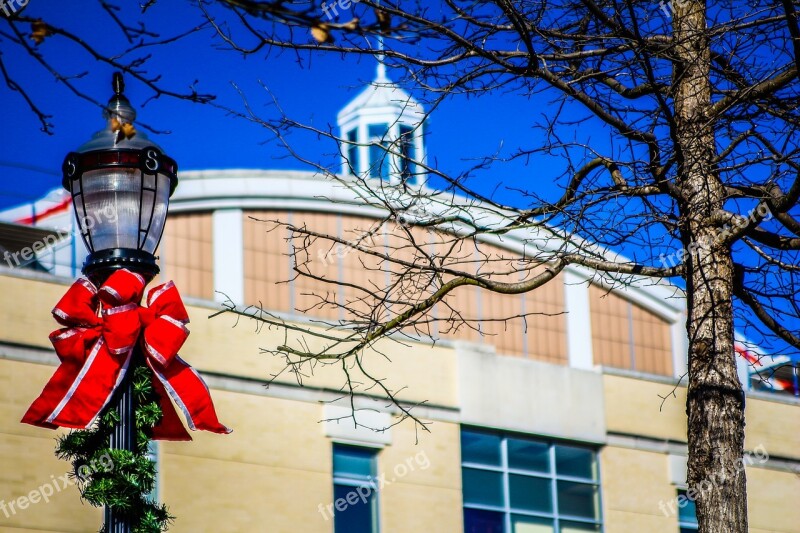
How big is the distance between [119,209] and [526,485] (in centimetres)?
1472

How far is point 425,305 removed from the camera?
9.22 m

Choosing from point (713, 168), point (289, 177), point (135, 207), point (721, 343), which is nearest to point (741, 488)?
point (721, 343)

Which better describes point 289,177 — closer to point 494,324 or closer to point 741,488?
point 494,324

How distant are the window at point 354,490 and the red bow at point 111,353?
11.8m

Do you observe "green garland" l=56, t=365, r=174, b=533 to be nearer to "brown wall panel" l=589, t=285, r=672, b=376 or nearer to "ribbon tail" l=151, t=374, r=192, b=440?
"ribbon tail" l=151, t=374, r=192, b=440

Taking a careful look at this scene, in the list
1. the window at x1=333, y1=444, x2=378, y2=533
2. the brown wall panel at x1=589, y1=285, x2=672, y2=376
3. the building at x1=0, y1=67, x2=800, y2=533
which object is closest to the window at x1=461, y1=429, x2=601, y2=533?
the building at x1=0, y1=67, x2=800, y2=533

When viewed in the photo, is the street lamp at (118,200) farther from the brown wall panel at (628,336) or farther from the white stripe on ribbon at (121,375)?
the brown wall panel at (628,336)

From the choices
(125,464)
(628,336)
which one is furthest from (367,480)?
(125,464)

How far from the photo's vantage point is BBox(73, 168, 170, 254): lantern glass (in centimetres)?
812

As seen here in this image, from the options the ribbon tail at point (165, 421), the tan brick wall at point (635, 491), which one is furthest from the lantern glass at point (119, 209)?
the tan brick wall at point (635, 491)

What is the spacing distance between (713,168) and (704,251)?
56cm

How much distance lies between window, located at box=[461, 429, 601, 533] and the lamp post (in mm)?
13799

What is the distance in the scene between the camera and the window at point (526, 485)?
845 inches

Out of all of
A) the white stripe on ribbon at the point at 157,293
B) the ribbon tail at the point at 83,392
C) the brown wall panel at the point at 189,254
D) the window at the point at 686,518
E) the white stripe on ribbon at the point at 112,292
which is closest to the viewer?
the ribbon tail at the point at 83,392
